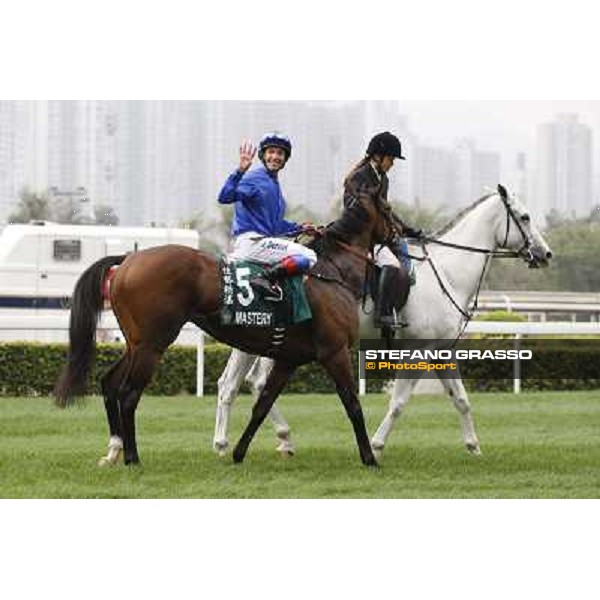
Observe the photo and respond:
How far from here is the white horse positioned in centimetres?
710

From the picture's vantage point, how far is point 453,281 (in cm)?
738

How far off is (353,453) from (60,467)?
68.0 inches

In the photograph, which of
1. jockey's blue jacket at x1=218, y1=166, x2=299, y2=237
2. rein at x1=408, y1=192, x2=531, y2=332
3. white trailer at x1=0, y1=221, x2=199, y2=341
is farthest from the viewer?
white trailer at x1=0, y1=221, x2=199, y2=341

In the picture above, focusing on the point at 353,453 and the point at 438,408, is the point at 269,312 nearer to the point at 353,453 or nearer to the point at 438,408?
the point at 353,453

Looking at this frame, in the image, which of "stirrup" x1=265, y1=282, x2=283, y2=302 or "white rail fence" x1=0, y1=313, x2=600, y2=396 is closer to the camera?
"stirrup" x1=265, y1=282, x2=283, y2=302

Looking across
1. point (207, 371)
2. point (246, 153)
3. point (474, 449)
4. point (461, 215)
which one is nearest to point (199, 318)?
point (246, 153)

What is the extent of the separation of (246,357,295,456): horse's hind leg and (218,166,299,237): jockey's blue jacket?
97 cm

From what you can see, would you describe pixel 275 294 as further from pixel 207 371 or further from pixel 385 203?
pixel 207 371

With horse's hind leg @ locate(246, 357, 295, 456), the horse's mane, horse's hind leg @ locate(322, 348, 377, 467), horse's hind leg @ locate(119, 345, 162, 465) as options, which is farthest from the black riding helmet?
horse's hind leg @ locate(119, 345, 162, 465)

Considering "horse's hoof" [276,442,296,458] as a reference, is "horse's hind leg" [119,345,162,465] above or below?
above

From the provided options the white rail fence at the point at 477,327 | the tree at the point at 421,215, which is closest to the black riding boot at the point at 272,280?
the white rail fence at the point at 477,327

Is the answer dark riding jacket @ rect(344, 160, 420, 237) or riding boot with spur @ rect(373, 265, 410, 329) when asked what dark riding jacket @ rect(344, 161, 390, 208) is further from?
riding boot with spur @ rect(373, 265, 410, 329)

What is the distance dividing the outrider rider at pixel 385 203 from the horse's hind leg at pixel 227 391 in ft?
2.67

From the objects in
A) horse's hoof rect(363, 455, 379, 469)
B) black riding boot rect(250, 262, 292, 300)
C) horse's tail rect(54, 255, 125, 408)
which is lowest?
horse's hoof rect(363, 455, 379, 469)
